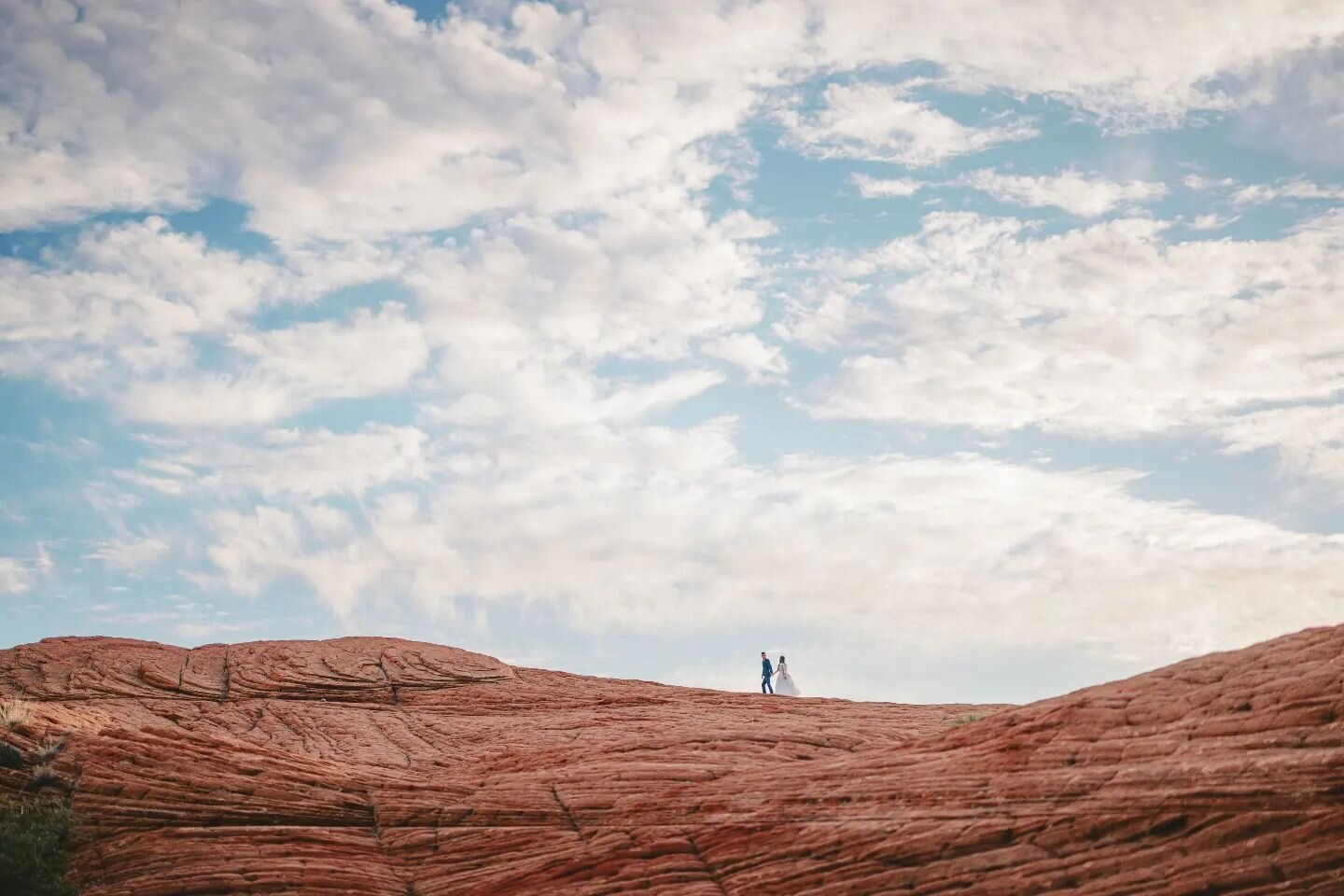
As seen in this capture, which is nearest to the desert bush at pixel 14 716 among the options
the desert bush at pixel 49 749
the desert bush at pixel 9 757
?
the desert bush at pixel 49 749

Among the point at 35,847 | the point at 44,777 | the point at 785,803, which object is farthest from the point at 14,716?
the point at 785,803

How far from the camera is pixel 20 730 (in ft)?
93.2

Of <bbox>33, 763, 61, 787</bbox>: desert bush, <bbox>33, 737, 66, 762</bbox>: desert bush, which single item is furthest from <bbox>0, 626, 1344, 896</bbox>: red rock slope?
<bbox>33, 763, 61, 787</bbox>: desert bush

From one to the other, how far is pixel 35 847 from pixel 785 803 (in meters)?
14.7

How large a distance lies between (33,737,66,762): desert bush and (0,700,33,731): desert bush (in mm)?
1068

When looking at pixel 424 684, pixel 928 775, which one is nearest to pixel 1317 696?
pixel 928 775

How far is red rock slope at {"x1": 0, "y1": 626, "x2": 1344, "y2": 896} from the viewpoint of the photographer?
18.7 m

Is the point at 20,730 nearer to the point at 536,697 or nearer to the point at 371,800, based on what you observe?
the point at 371,800

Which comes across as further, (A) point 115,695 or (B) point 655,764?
(A) point 115,695

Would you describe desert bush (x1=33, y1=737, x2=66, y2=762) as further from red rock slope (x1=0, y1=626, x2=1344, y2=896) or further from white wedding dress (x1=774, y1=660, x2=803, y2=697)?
white wedding dress (x1=774, y1=660, x2=803, y2=697)

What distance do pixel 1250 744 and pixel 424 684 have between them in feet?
110

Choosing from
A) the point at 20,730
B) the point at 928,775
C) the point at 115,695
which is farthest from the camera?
the point at 115,695

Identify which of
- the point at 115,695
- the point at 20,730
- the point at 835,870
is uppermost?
the point at 115,695

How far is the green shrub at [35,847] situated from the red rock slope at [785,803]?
0.49 meters
